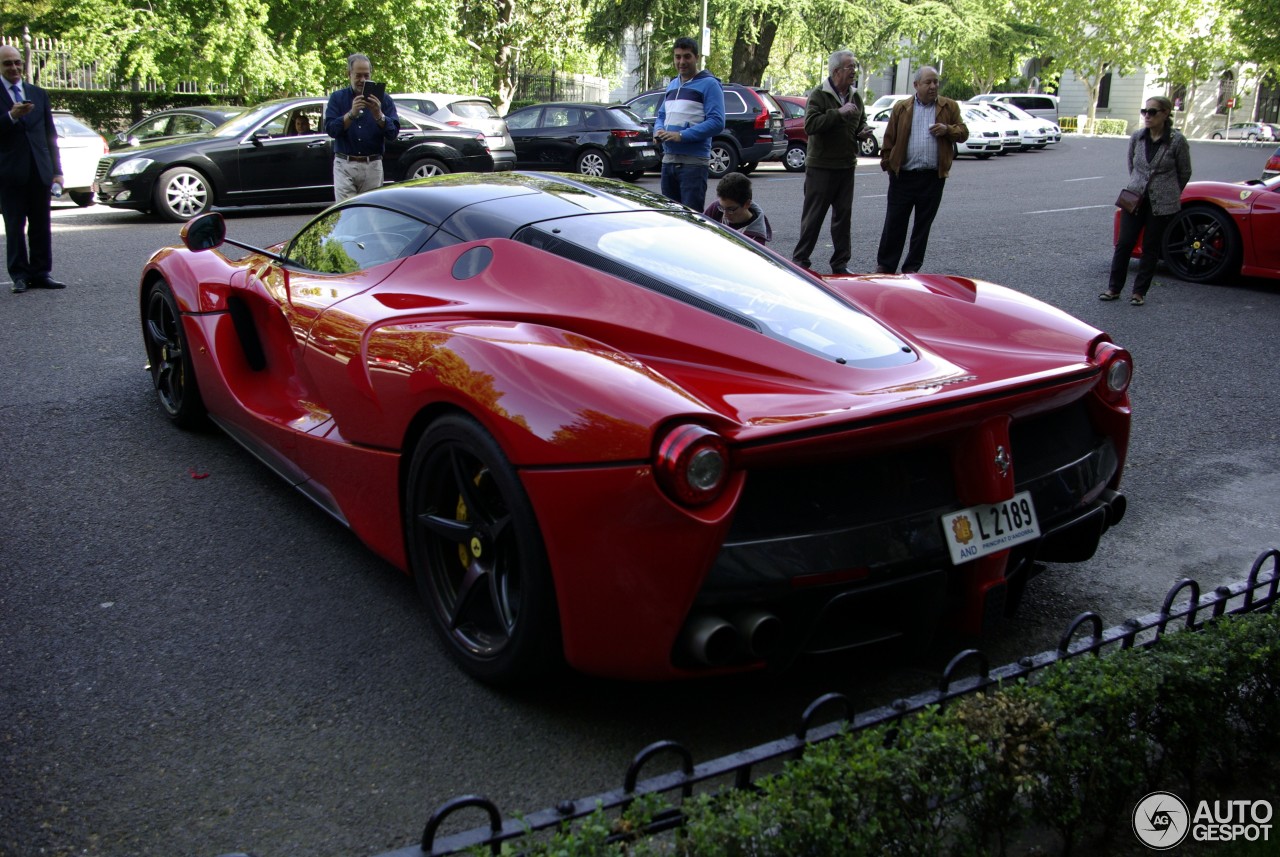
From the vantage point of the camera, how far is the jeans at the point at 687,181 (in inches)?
358

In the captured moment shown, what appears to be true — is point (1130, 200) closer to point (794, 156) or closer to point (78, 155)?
point (78, 155)

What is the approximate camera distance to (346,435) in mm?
3555

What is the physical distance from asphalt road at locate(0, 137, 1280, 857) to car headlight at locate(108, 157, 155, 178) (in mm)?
7816

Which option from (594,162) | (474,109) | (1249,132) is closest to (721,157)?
(594,162)

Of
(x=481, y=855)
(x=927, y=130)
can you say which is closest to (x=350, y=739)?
(x=481, y=855)

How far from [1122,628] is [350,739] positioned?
197 cm

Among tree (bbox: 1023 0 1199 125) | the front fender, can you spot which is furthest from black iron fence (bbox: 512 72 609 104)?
the front fender

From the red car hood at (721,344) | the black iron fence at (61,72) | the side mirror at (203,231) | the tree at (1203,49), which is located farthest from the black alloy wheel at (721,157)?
the tree at (1203,49)

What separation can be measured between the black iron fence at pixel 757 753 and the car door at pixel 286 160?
40.8 feet

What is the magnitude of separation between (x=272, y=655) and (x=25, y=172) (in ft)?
22.6

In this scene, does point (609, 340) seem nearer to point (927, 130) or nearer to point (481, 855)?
point (481, 855)

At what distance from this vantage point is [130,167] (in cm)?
1333

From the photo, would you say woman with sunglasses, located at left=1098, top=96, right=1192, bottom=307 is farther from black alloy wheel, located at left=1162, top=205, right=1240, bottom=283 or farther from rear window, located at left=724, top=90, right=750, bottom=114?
rear window, located at left=724, top=90, right=750, bottom=114

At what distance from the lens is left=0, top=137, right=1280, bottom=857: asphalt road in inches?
103
